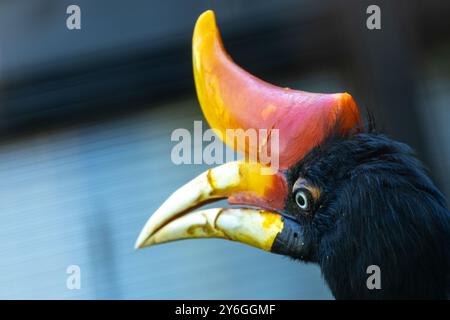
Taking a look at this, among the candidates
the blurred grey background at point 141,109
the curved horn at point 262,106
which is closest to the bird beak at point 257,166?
the curved horn at point 262,106

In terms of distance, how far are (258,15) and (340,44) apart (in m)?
0.27

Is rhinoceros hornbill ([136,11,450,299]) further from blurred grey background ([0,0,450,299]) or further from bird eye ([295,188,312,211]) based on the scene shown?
blurred grey background ([0,0,450,299])

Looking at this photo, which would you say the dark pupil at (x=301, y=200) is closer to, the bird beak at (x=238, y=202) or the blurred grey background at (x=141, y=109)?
the bird beak at (x=238, y=202)

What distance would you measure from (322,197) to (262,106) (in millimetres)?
268

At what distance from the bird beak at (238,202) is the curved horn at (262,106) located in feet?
0.18

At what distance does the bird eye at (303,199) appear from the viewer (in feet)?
6.39

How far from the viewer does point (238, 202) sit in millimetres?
2006

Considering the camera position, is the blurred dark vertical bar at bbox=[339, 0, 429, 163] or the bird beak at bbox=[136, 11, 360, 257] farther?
the blurred dark vertical bar at bbox=[339, 0, 429, 163]

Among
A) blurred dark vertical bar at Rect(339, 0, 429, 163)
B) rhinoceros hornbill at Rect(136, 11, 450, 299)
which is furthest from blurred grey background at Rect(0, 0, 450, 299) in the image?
rhinoceros hornbill at Rect(136, 11, 450, 299)

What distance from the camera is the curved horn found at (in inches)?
78.2

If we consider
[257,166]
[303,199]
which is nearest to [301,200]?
[303,199]

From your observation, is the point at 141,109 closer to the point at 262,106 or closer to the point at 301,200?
the point at 262,106
